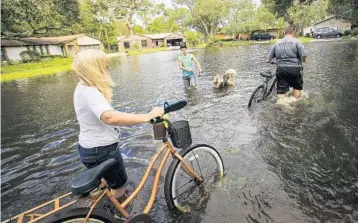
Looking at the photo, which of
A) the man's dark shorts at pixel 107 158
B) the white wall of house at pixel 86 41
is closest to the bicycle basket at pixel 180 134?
the man's dark shorts at pixel 107 158

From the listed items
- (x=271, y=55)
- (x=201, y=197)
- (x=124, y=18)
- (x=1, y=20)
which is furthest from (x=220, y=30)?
(x=201, y=197)

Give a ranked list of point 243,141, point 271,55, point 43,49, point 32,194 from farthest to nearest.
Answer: point 43,49 < point 271,55 < point 243,141 < point 32,194

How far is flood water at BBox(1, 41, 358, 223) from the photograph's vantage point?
3.71m

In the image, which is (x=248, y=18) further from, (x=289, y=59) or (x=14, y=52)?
(x=289, y=59)

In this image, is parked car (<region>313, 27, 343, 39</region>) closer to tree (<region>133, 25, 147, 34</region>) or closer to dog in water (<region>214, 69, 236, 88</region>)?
dog in water (<region>214, 69, 236, 88</region>)

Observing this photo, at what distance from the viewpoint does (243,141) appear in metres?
5.93

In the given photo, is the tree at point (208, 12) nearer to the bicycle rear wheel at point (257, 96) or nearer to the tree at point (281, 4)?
the tree at point (281, 4)

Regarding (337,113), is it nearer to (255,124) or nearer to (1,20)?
(255,124)

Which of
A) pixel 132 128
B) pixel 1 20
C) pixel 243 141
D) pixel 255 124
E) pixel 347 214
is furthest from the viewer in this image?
pixel 1 20

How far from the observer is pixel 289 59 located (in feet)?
24.5

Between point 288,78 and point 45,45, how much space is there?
48370 mm

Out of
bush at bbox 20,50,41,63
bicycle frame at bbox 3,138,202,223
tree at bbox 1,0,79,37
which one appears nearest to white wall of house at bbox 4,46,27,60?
bush at bbox 20,50,41,63

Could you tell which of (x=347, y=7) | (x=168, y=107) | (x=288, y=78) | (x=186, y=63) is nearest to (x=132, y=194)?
(x=168, y=107)

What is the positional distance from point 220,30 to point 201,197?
7534 cm
